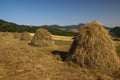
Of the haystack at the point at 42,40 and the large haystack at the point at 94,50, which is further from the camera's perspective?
the haystack at the point at 42,40

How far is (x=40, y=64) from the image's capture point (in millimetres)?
11750

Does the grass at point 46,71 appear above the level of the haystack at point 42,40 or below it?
below

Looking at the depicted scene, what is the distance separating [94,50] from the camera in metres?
11.2

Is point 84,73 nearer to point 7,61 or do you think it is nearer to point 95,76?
point 95,76

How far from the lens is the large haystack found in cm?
1084

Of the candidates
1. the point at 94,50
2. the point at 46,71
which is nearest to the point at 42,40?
the point at 94,50

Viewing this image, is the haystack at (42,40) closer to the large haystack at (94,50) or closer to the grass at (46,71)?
the grass at (46,71)

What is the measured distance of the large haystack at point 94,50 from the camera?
10844mm

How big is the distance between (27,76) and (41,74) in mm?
615

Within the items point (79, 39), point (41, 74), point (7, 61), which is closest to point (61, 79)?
point (41, 74)

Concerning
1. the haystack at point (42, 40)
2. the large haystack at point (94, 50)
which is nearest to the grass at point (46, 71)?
the large haystack at point (94, 50)

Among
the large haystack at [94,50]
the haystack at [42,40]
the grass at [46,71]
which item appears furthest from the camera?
the haystack at [42,40]

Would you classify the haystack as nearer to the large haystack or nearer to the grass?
the grass

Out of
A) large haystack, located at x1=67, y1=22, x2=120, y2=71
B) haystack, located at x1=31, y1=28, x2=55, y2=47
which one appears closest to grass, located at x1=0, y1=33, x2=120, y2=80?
large haystack, located at x1=67, y1=22, x2=120, y2=71
